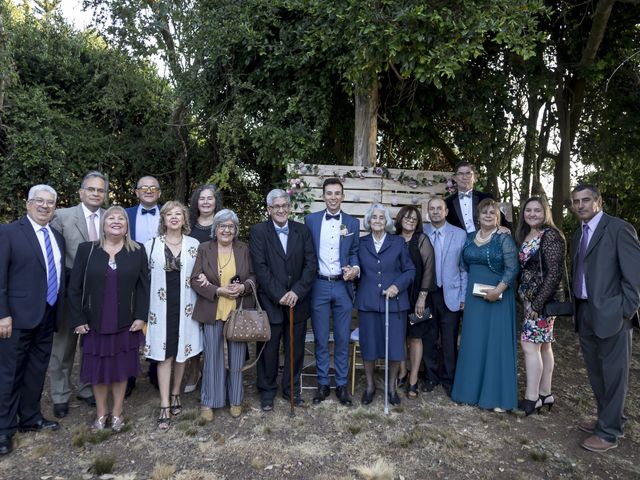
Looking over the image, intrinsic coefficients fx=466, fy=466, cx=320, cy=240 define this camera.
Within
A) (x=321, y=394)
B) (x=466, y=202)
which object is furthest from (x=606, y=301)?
(x=321, y=394)

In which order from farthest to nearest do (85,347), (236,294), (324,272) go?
(324,272)
(236,294)
(85,347)

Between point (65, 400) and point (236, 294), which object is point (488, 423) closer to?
point (236, 294)

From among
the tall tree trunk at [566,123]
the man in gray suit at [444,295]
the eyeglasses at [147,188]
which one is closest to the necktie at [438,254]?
the man in gray suit at [444,295]

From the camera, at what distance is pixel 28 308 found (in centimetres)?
325

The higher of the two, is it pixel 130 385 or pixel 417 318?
pixel 417 318

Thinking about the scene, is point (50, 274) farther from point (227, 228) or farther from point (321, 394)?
point (321, 394)

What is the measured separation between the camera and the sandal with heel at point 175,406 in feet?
12.2

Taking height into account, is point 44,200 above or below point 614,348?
above

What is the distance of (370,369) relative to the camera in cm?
408

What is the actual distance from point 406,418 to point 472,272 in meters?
1.34

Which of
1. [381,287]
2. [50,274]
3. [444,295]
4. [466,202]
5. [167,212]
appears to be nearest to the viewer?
[50,274]

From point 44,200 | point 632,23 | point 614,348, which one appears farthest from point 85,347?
point 632,23

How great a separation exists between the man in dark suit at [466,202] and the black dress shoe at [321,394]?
6.42ft

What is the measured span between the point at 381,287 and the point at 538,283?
4.11 ft
